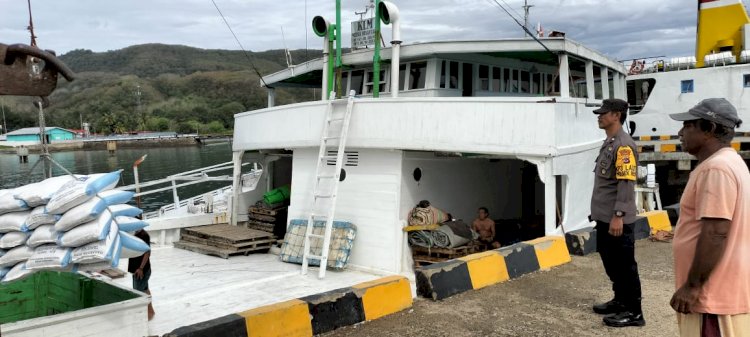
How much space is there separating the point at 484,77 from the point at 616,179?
8269 mm

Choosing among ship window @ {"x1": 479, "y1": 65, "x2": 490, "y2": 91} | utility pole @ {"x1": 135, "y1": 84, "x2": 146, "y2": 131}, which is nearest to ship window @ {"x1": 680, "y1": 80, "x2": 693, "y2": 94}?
ship window @ {"x1": 479, "y1": 65, "x2": 490, "y2": 91}

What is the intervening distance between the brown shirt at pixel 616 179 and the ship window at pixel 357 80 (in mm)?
8845

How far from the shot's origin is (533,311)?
5363 mm

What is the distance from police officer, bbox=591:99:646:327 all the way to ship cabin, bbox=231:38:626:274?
433 cm

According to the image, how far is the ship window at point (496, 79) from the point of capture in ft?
42.5

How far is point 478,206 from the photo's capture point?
12156 millimetres

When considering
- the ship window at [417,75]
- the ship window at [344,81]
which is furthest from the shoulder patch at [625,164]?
the ship window at [344,81]

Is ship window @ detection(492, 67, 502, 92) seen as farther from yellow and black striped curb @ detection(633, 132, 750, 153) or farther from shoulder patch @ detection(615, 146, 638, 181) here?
shoulder patch @ detection(615, 146, 638, 181)

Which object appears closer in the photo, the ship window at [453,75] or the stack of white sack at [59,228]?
the stack of white sack at [59,228]

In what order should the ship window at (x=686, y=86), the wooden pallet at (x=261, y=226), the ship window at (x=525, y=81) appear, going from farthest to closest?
1. the ship window at (x=686, y=86)
2. the ship window at (x=525, y=81)
3. the wooden pallet at (x=261, y=226)

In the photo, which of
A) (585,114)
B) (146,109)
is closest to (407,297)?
(585,114)

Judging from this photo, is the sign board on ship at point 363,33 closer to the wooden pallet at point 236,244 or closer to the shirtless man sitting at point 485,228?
the shirtless man sitting at point 485,228

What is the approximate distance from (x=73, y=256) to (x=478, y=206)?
356 inches

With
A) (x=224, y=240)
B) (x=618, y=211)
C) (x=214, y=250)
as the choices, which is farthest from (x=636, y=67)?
(x=618, y=211)
